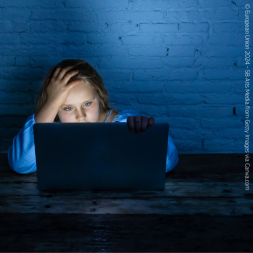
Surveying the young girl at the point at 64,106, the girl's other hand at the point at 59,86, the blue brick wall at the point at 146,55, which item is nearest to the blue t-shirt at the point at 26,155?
the young girl at the point at 64,106

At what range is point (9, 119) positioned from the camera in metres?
1.79

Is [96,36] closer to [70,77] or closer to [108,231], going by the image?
[70,77]

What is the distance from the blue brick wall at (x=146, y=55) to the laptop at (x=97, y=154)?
932 millimetres

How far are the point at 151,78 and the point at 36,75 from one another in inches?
30.7

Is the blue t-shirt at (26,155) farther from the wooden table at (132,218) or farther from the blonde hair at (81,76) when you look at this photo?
the blonde hair at (81,76)

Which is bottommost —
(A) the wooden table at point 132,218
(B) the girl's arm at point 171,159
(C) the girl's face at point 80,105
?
(A) the wooden table at point 132,218

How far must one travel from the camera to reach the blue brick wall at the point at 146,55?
63.1 inches

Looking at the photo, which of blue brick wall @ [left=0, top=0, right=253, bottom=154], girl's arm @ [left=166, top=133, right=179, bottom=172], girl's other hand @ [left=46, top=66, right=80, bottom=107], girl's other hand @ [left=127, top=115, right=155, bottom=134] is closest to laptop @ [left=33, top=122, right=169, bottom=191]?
girl's other hand @ [left=127, top=115, right=155, bottom=134]

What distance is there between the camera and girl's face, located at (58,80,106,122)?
1.22m

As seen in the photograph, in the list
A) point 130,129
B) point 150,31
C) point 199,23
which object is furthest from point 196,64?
point 130,129

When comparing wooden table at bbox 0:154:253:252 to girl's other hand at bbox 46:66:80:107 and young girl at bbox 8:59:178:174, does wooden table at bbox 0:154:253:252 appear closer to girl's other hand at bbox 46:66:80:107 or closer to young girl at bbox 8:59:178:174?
young girl at bbox 8:59:178:174

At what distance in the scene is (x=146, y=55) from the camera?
1674mm

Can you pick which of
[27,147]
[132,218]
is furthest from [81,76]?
[132,218]

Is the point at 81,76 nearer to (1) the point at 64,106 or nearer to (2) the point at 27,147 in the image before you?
(1) the point at 64,106
